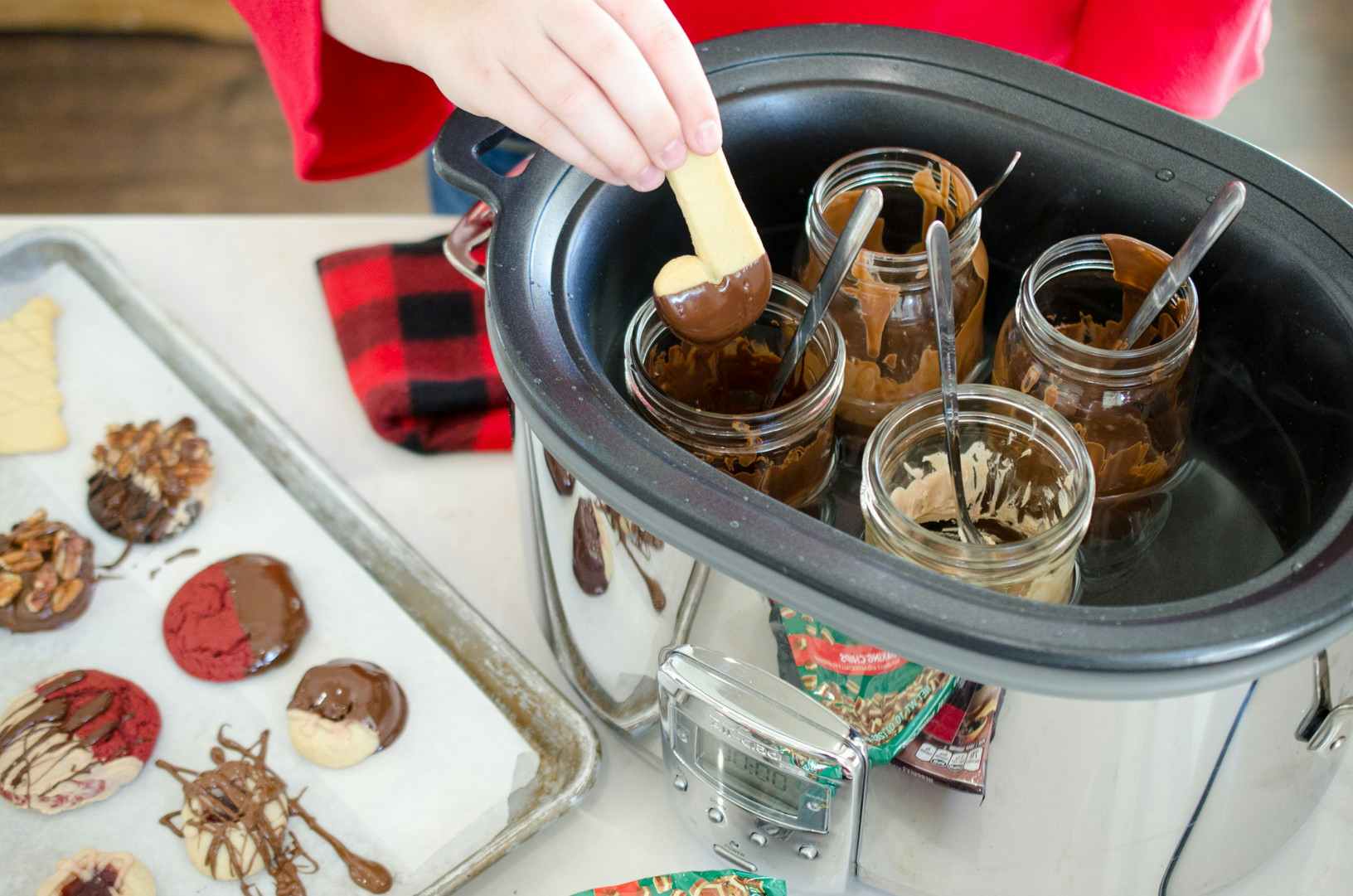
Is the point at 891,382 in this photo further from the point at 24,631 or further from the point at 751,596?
the point at 24,631

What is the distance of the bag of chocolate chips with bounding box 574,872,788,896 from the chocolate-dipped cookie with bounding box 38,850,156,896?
0.78ft

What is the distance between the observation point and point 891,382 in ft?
1.98

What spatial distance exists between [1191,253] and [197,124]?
1.79m

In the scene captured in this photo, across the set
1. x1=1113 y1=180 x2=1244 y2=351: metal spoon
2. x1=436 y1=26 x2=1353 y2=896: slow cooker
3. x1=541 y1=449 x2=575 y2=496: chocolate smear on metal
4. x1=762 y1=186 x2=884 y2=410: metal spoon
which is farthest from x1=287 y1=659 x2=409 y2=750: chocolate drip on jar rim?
x1=1113 y1=180 x2=1244 y2=351: metal spoon

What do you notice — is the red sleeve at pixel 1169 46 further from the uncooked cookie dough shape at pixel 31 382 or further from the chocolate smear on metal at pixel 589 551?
the uncooked cookie dough shape at pixel 31 382

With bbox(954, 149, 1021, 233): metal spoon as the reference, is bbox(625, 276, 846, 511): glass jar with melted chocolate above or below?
below

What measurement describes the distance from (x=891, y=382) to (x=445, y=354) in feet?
1.17

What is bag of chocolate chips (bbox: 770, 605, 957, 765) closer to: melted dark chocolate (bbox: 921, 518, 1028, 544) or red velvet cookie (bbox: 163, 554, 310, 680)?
melted dark chocolate (bbox: 921, 518, 1028, 544)

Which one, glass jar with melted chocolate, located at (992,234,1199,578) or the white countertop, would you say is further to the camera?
the white countertop

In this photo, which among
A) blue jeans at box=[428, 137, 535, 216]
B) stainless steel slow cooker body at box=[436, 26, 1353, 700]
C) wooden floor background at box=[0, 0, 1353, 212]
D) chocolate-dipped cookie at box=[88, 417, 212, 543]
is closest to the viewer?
stainless steel slow cooker body at box=[436, 26, 1353, 700]

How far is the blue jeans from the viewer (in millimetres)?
983

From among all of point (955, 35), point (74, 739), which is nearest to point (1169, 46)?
point (955, 35)

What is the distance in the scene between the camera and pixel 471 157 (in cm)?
57

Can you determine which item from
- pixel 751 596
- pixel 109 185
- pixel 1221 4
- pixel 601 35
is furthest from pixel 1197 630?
pixel 109 185
